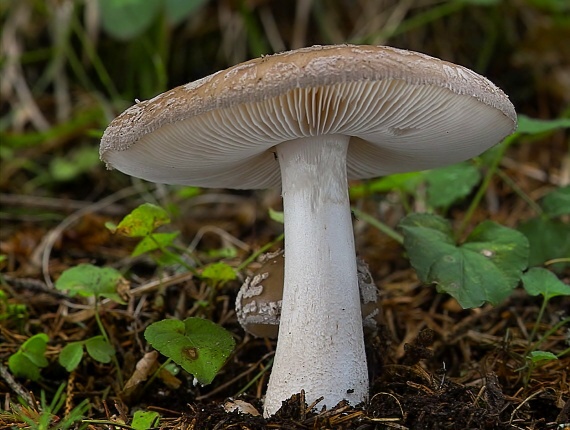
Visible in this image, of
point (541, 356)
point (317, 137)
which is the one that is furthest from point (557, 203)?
point (317, 137)

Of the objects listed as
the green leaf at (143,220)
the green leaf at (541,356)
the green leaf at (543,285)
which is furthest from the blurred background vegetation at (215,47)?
A: the green leaf at (541,356)

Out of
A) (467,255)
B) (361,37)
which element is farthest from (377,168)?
(361,37)

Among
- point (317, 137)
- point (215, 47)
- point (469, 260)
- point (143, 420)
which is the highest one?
point (215, 47)

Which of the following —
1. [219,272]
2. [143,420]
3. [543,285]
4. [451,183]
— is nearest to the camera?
[143,420]

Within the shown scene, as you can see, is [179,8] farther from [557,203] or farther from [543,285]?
[543,285]

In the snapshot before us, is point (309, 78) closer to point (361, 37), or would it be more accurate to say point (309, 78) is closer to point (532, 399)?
point (532, 399)

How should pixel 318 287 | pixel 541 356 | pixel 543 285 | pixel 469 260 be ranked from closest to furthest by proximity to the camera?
pixel 541 356 < pixel 318 287 < pixel 543 285 < pixel 469 260

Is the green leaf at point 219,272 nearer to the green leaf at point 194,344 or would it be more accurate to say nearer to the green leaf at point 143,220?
the green leaf at point 143,220
